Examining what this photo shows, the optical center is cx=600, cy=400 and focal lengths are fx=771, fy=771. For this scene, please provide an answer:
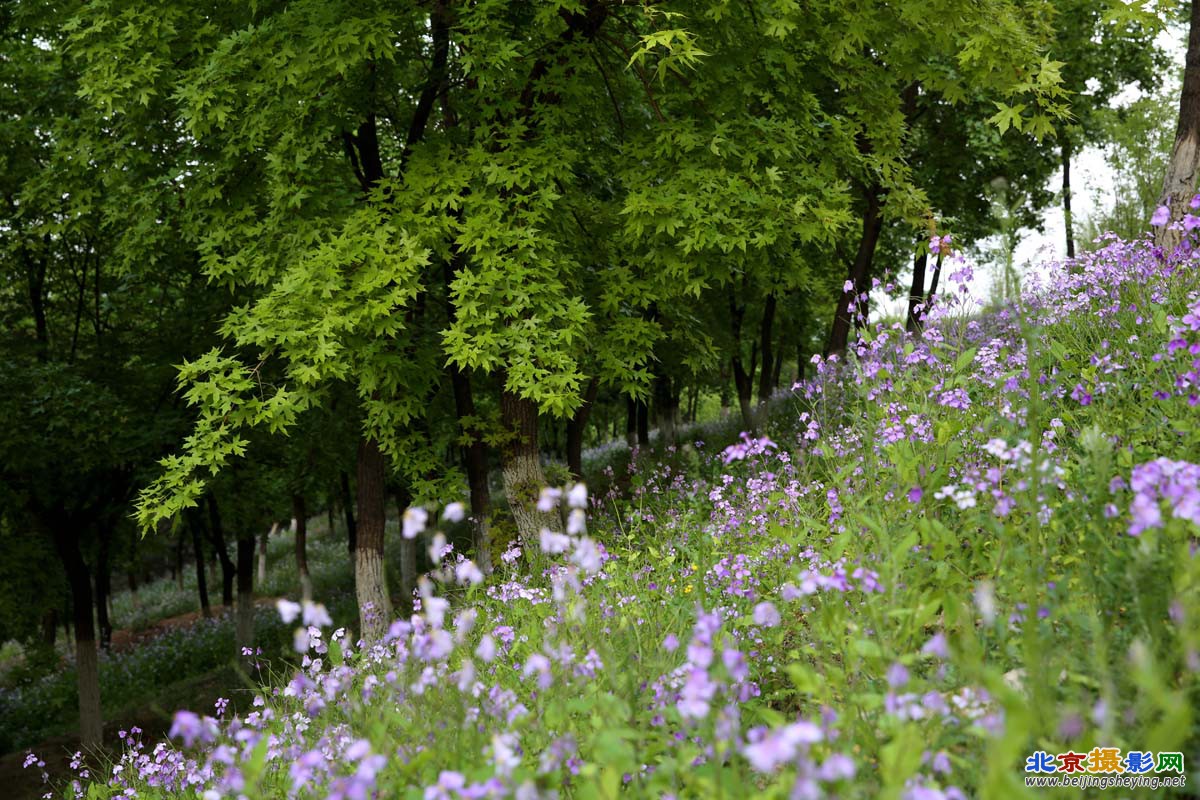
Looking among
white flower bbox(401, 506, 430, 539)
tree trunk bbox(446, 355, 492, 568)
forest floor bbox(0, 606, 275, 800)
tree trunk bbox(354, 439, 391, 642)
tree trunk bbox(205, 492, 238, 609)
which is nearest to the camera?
white flower bbox(401, 506, 430, 539)

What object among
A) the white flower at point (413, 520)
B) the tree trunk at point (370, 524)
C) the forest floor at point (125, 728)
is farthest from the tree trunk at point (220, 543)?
the white flower at point (413, 520)

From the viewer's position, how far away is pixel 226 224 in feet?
29.9

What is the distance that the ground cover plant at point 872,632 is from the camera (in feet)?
7.97

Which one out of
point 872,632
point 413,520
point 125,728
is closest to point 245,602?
point 125,728

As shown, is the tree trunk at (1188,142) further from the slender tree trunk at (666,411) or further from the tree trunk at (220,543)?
the tree trunk at (220,543)

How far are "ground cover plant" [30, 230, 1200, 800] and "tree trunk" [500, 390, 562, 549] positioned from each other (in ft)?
11.7

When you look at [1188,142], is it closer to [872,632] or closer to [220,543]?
[872,632]

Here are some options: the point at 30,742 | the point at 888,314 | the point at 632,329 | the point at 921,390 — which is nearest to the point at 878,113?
the point at 632,329

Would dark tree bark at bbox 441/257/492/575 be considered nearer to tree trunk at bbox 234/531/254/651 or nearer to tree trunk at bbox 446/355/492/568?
tree trunk at bbox 446/355/492/568

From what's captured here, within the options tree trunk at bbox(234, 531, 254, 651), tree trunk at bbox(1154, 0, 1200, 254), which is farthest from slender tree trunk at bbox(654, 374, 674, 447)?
tree trunk at bbox(1154, 0, 1200, 254)

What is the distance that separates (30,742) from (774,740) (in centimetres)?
1918

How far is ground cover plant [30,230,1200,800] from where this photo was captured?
243 cm

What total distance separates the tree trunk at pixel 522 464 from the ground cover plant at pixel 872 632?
11.7ft

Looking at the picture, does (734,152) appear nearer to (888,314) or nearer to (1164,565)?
(888,314)
